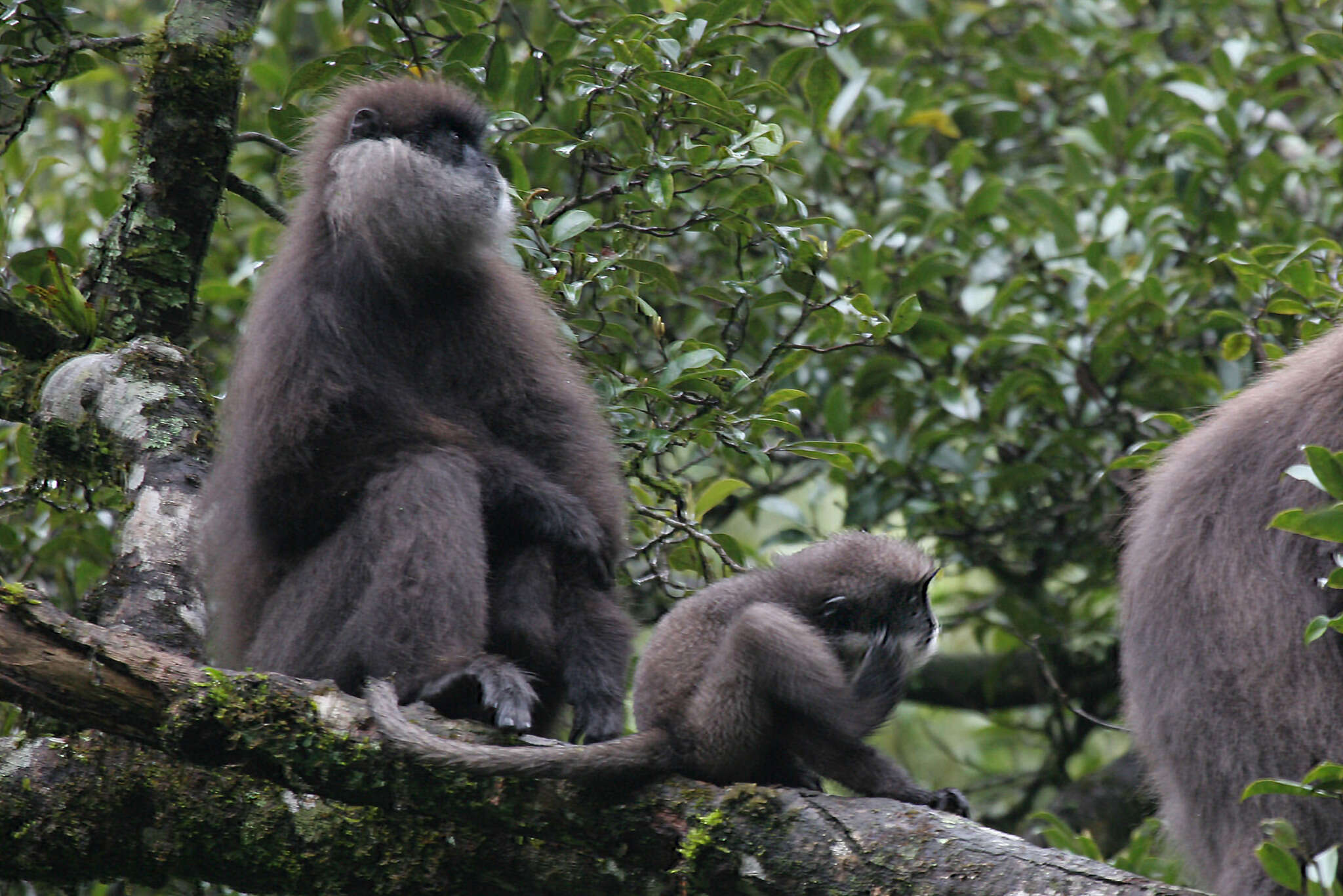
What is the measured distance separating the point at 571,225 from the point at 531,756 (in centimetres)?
178

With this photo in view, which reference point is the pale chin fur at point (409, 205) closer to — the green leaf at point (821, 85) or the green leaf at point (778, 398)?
the green leaf at point (778, 398)

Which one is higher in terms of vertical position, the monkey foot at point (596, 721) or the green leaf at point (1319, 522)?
the green leaf at point (1319, 522)

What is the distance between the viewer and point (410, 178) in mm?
→ 4066

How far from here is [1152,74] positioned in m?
6.70

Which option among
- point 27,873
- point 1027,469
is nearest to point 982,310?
point 1027,469

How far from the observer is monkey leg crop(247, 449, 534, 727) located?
11.1 ft

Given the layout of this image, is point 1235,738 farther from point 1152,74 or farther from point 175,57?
point 1152,74

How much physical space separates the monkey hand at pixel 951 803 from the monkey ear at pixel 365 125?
8.21 ft

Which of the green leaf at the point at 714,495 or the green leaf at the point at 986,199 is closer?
the green leaf at the point at 714,495

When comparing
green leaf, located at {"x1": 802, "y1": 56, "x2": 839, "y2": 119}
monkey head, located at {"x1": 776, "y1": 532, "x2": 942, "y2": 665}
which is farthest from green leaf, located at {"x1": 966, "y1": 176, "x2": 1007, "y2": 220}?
monkey head, located at {"x1": 776, "y1": 532, "x2": 942, "y2": 665}

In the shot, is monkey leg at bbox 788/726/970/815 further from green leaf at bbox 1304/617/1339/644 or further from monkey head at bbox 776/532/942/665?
green leaf at bbox 1304/617/1339/644

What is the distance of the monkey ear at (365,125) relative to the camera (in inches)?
164

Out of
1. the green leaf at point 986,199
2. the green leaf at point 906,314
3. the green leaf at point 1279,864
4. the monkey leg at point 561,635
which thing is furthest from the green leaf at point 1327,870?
the green leaf at point 986,199

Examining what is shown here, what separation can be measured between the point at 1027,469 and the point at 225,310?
11.3ft
